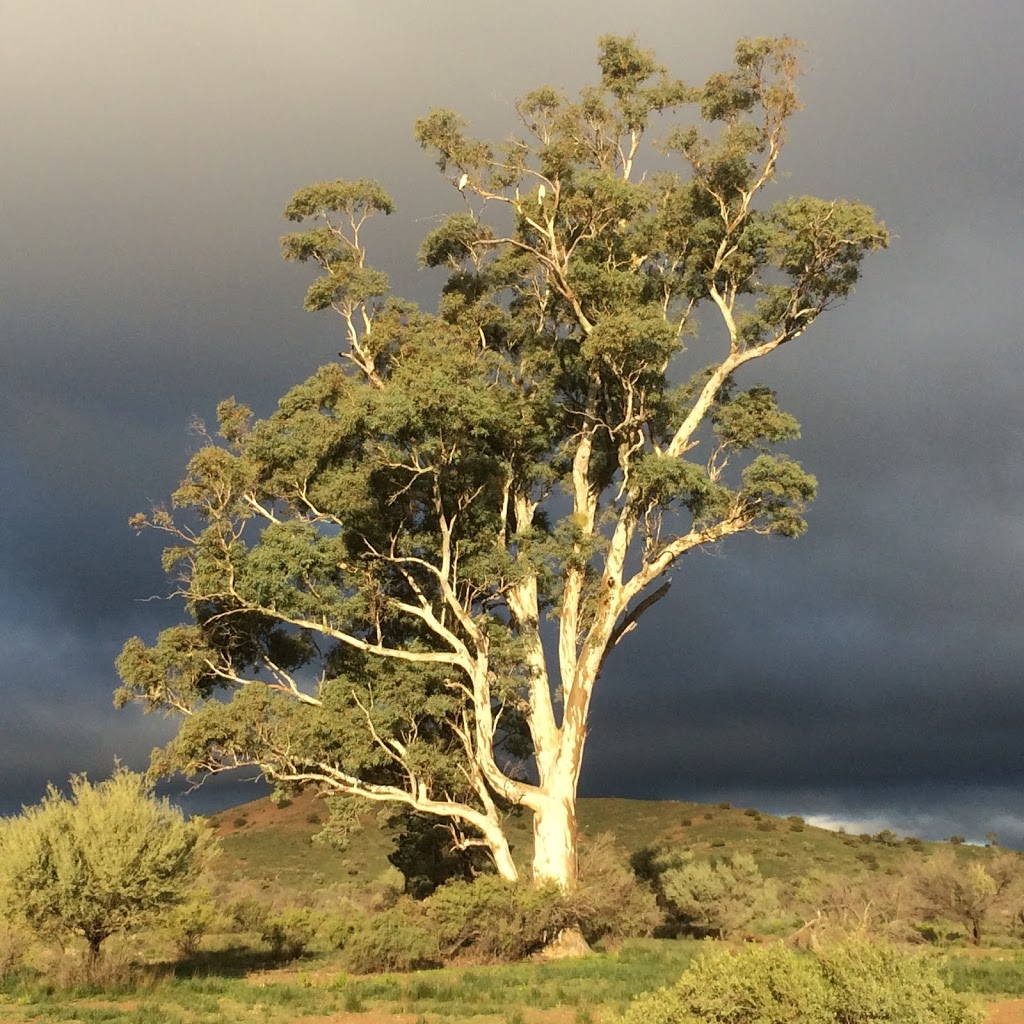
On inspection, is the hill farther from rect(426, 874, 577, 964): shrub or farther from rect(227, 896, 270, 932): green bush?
rect(426, 874, 577, 964): shrub

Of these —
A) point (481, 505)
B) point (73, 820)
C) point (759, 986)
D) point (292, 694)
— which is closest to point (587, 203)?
point (481, 505)

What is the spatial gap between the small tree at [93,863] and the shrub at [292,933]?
7771 mm

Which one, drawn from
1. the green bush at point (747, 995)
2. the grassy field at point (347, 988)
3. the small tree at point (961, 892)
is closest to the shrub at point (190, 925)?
the grassy field at point (347, 988)

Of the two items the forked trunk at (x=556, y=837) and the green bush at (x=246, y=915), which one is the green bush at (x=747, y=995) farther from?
the green bush at (x=246, y=915)

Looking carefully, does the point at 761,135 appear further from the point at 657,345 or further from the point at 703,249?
the point at 657,345

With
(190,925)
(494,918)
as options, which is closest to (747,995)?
(494,918)

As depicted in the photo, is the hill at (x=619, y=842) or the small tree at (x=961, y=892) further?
the hill at (x=619, y=842)

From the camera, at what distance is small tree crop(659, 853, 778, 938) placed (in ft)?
120

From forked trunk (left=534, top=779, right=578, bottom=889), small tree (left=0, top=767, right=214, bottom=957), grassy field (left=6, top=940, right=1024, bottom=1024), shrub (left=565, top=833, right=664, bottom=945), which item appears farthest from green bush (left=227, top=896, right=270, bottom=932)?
small tree (left=0, top=767, right=214, bottom=957)

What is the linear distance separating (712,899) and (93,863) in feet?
80.0

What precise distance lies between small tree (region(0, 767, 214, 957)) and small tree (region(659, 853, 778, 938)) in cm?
2194

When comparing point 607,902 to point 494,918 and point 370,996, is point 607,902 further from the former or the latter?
point 370,996

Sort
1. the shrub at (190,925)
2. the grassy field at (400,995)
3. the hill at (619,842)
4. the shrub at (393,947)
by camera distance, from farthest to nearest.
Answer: the hill at (619,842) → the shrub at (190,925) → the shrub at (393,947) → the grassy field at (400,995)

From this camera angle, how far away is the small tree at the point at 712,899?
36.5 m
